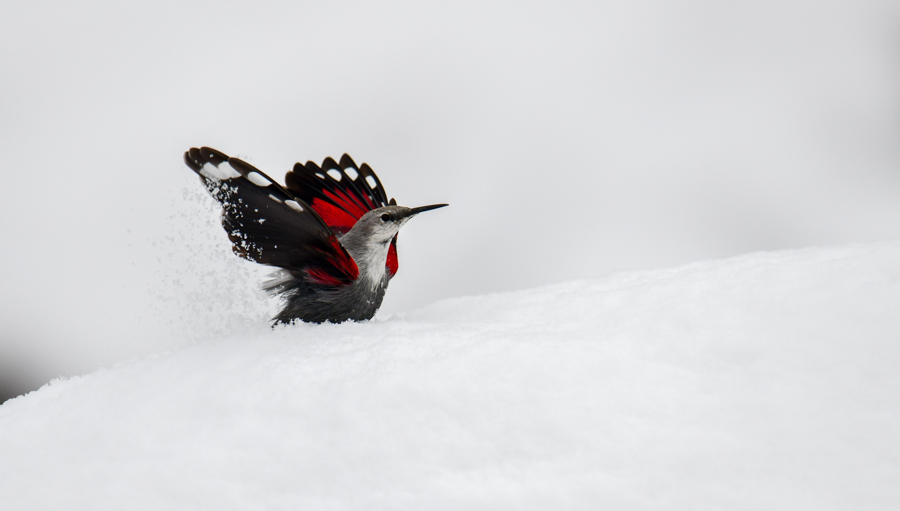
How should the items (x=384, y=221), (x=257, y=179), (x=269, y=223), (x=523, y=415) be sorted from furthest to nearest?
(x=384, y=221)
(x=269, y=223)
(x=257, y=179)
(x=523, y=415)

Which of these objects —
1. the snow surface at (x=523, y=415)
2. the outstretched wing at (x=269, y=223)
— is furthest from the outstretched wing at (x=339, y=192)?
the snow surface at (x=523, y=415)

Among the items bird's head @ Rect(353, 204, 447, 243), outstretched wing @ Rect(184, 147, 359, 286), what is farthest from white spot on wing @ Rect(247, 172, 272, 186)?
bird's head @ Rect(353, 204, 447, 243)

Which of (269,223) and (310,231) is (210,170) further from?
(310,231)

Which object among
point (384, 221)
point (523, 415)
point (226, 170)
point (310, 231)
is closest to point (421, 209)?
point (384, 221)

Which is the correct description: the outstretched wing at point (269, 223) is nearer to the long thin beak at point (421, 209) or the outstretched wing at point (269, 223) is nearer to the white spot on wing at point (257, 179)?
the white spot on wing at point (257, 179)

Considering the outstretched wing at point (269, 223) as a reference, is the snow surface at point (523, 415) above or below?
below

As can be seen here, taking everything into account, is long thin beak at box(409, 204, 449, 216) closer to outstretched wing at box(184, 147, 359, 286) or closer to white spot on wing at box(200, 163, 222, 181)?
outstretched wing at box(184, 147, 359, 286)
